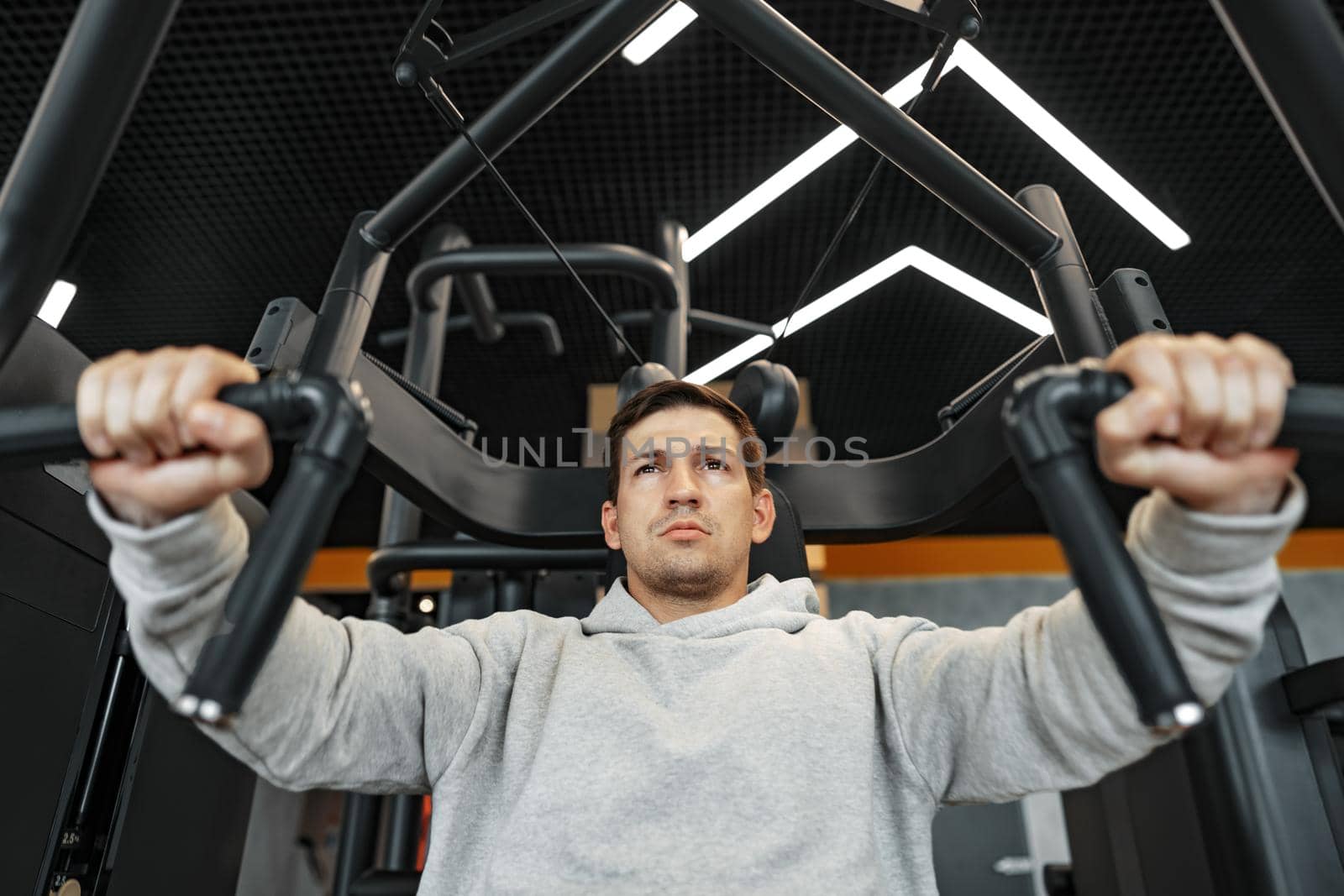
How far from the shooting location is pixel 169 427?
568 mm

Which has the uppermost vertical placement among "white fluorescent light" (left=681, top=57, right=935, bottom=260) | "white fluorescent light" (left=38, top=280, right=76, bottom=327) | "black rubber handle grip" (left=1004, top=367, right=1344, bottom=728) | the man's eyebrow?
"white fluorescent light" (left=681, top=57, right=935, bottom=260)

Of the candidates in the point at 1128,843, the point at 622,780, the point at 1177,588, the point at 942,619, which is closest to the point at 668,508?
the point at 622,780

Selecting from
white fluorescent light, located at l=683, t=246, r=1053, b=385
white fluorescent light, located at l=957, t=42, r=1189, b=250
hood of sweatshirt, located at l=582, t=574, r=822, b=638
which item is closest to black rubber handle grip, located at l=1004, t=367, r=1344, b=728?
hood of sweatshirt, located at l=582, t=574, r=822, b=638

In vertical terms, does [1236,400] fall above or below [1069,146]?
below

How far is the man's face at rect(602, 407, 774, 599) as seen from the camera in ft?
4.16

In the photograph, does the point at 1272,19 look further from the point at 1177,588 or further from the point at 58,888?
the point at 58,888

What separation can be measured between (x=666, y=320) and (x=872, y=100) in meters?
0.78

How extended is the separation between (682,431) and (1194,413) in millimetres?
887

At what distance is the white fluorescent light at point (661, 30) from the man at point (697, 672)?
98 cm

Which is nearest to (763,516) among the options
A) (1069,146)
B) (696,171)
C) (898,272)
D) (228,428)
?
(228,428)

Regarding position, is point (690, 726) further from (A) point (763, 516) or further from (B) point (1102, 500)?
(B) point (1102, 500)

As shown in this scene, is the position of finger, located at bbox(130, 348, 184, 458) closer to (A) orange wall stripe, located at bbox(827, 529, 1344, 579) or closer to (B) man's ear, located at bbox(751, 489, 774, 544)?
(B) man's ear, located at bbox(751, 489, 774, 544)

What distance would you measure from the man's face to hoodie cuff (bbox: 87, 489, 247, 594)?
2.12ft

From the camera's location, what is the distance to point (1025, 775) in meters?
0.91
